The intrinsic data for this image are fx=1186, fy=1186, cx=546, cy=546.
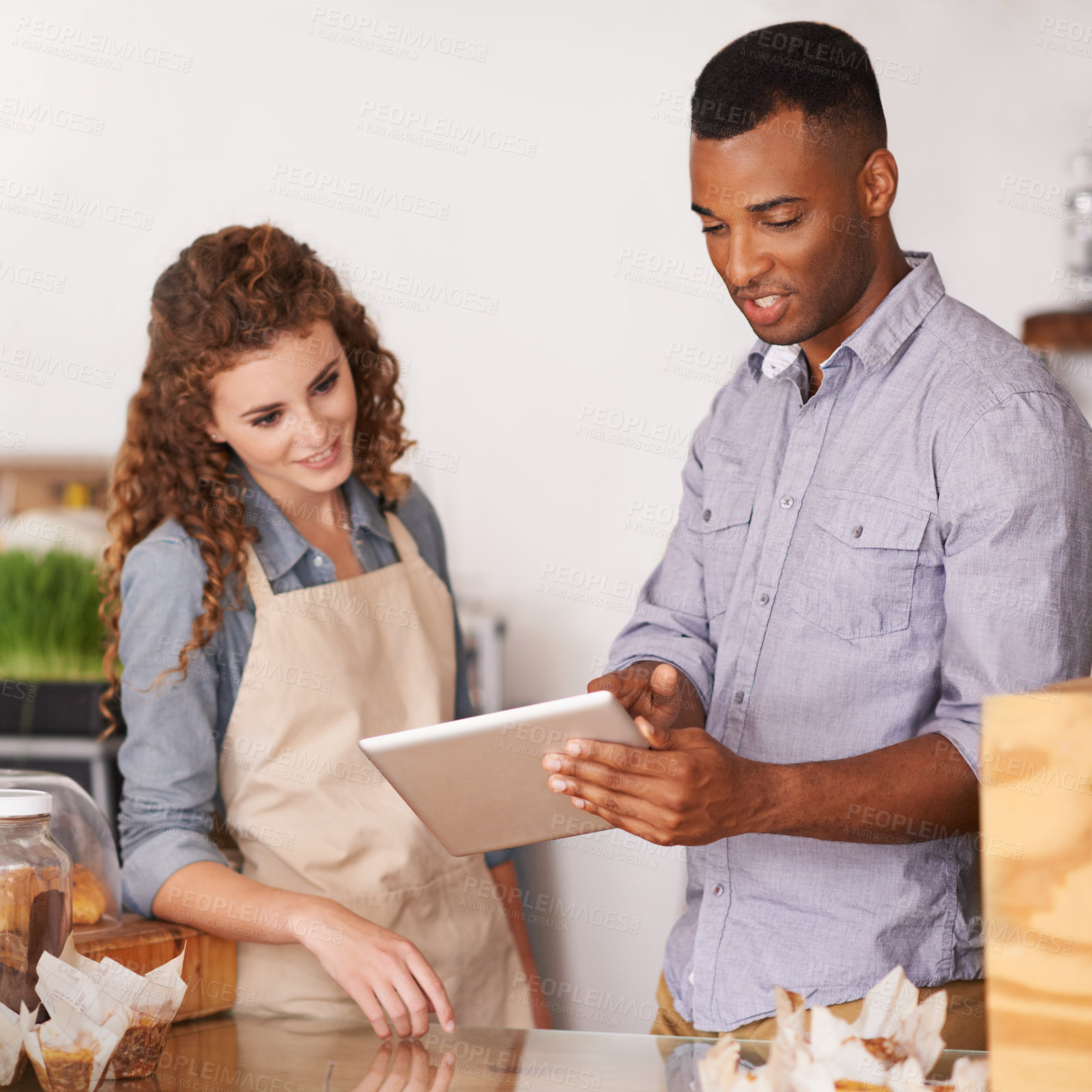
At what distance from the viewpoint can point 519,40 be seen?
7.77ft

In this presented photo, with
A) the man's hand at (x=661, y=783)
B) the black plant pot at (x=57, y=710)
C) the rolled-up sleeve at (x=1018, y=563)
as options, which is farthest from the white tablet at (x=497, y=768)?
the black plant pot at (x=57, y=710)

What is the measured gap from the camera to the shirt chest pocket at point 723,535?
151 cm

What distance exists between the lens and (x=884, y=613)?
4.36 ft

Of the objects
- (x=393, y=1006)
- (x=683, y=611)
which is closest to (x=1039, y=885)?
(x=393, y=1006)

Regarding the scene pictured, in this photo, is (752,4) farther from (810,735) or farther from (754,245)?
(810,735)

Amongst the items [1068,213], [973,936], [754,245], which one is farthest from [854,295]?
[1068,213]

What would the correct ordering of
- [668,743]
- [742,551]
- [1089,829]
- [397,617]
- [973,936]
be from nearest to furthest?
[1089,829]
[668,743]
[973,936]
[742,551]
[397,617]

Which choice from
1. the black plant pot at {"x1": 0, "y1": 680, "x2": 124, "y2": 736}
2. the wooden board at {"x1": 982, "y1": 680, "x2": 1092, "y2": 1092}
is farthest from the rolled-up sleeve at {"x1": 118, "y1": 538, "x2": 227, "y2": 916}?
the wooden board at {"x1": 982, "y1": 680, "x2": 1092, "y2": 1092}

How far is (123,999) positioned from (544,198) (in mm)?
1763

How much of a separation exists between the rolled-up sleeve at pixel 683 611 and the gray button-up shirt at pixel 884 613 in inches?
0.8

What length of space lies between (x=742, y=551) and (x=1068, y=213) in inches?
50.0

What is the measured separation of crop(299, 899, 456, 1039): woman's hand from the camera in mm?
1261

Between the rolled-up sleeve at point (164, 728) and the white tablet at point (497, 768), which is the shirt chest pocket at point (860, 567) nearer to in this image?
the white tablet at point (497, 768)

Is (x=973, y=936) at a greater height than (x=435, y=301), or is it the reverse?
(x=435, y=301)
